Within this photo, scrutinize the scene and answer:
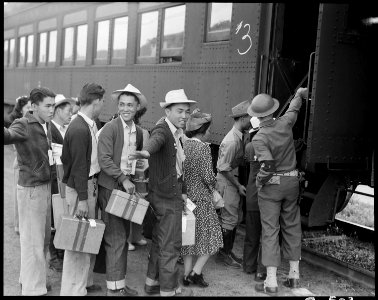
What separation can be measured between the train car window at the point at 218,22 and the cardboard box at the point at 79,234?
3083mm

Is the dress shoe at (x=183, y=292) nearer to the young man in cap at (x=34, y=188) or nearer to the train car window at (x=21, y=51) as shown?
the young man in cap at (x=34, y=188)

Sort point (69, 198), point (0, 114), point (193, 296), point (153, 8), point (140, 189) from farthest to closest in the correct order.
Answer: point (153, 8) < point (140, 189) < point (193, 296) < point (69, 198) < point (0, 114)

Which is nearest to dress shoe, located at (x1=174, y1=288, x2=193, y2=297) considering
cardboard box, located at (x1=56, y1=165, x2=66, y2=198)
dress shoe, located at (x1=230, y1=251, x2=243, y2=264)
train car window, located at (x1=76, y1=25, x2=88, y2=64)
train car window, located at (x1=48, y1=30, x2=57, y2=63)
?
dress shoe, located at (x1=230, y1=251, x2=243, y2=264)

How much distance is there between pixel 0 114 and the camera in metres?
3.44

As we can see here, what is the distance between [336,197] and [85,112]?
2780 mm

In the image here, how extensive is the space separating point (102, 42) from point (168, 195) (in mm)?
5710

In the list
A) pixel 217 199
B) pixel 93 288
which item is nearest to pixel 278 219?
pixel 217 199

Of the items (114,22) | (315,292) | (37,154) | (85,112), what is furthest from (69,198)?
(114,22)

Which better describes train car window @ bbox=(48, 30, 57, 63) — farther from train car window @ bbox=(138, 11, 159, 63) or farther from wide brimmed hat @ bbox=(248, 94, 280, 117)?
wide brimmed hat @ bbox=(248, 94, 280, 117)

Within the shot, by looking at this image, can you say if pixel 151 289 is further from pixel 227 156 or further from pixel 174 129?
pixel 227 156

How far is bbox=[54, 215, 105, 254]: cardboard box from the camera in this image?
3.77 meters

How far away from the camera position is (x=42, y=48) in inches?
493

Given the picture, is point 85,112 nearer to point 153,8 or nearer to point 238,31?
point 238,31

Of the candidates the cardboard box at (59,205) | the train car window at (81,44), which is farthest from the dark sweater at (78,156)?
the train car window at (81,44)
